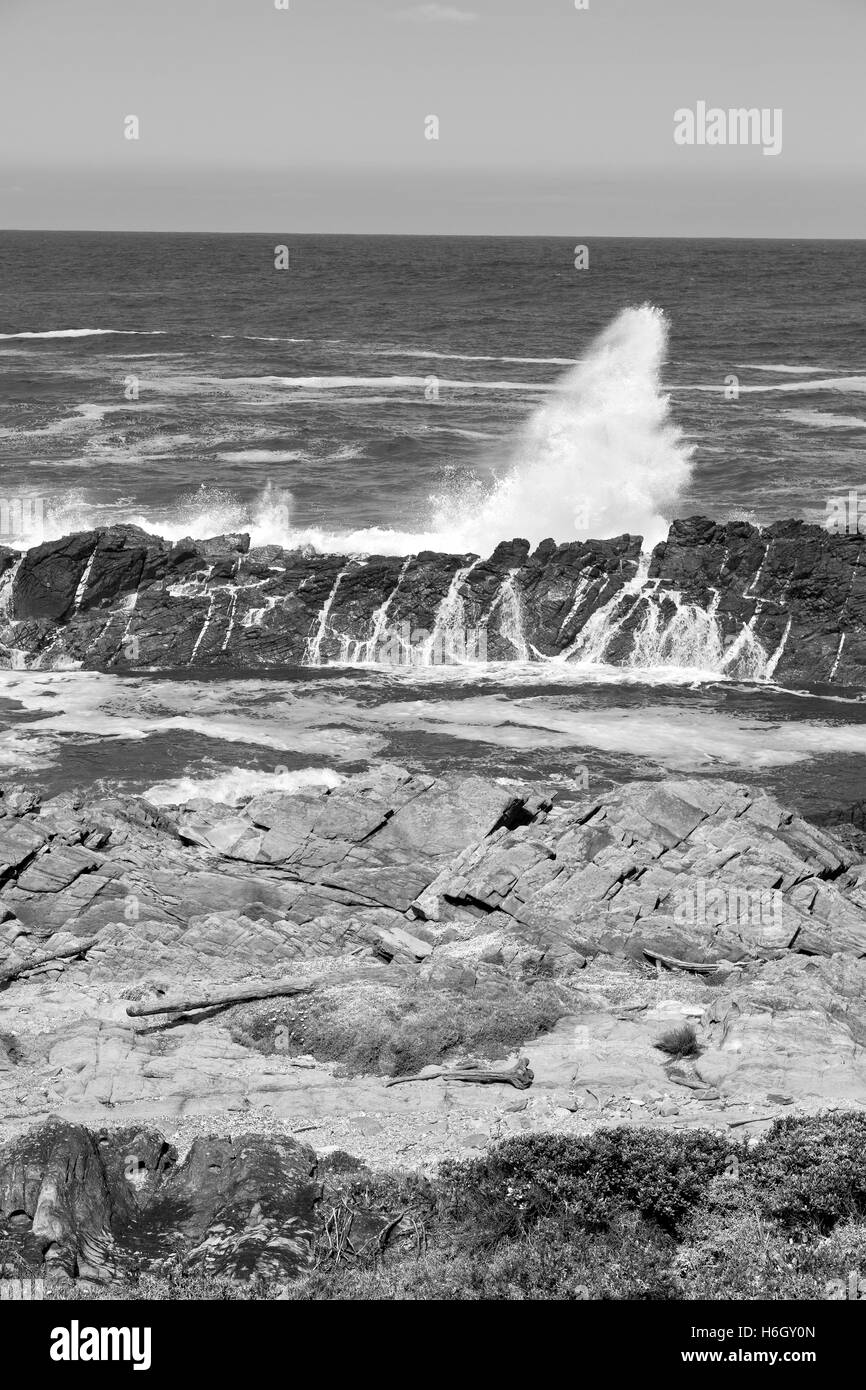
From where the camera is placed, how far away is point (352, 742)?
32.2m

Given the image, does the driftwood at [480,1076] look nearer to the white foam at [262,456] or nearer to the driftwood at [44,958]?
the driftwood at [44,958]

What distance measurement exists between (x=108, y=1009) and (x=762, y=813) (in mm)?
11305

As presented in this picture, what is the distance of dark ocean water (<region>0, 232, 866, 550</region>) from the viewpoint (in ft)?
172

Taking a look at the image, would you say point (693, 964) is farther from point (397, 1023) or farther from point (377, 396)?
point (377, 396)

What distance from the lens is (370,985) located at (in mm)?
16531

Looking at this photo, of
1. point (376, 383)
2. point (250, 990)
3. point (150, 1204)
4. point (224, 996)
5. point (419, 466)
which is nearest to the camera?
point (150, 1204)

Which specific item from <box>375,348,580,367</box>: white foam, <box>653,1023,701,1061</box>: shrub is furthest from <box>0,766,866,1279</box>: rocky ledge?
<box>375,348,580,367</box>: white foam

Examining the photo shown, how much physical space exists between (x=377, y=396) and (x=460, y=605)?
38300 millimetres

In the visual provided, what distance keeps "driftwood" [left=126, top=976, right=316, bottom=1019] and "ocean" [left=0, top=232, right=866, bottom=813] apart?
39.5ft

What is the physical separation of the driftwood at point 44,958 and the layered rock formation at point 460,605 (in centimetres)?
1937

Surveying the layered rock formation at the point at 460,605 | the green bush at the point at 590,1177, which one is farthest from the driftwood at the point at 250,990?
the layered rock formation at the point at 460,605

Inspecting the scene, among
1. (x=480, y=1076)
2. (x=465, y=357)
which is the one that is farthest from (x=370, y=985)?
(x=465, y=357)
